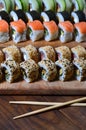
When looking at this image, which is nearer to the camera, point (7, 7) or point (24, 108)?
point (24, 108)

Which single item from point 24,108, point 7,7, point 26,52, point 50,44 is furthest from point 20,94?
point 7,7

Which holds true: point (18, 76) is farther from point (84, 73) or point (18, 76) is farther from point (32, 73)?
point (84, 73)

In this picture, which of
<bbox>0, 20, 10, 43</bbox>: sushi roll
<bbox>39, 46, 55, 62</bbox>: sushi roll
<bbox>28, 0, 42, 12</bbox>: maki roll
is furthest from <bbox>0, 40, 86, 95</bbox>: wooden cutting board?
<bbox>28, 0, 42, 12</bbox>: maki roll

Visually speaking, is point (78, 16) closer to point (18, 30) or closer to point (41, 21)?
point (41, 21)

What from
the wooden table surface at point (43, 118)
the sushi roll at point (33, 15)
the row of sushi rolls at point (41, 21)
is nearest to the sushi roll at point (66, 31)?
the row of sushi rolls at point (41, 21)

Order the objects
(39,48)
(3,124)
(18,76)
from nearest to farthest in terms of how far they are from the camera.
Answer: (3,124) < (18,76) < (39,48)

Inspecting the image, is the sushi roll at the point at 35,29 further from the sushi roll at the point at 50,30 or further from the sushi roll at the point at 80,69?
the sushi roll at the point at 80,69
